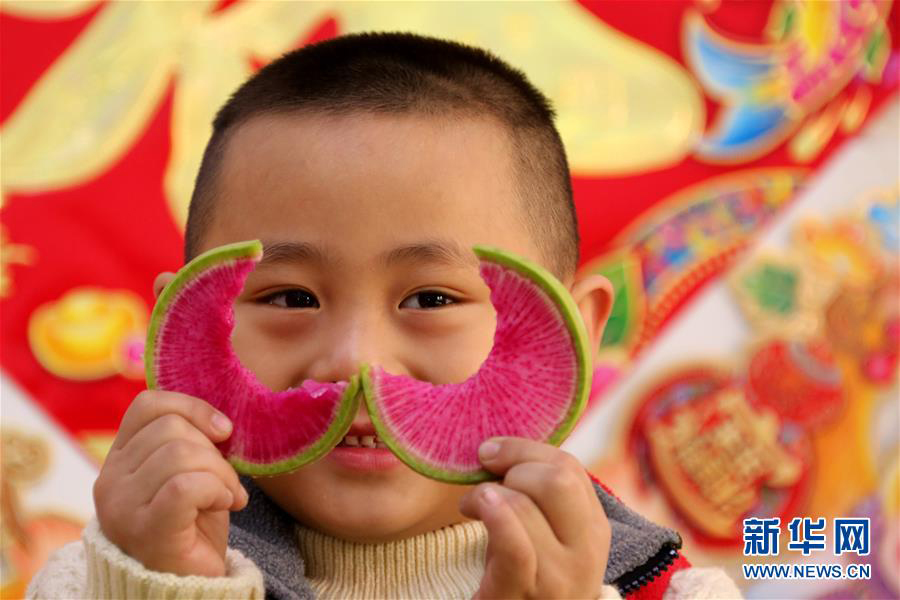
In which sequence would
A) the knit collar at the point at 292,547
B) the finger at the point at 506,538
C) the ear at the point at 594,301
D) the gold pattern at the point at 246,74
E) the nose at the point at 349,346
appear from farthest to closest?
the gold pattern at the point at 246,74 → the ear at the point at 594,301 → the knit collar at the point at 292,547 → the nose at the point at 349,346 → the finger at the point at 506,538

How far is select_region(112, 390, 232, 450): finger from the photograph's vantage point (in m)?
1.08

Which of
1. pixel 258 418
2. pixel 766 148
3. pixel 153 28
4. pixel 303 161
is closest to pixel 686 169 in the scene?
pixel 766 148

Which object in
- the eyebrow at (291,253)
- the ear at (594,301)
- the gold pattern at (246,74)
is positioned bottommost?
the eyebrow at (291,253)

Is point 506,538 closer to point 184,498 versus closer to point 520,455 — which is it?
point 520,455

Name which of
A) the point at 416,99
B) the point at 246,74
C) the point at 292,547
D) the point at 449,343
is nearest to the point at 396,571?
the point at 292,547

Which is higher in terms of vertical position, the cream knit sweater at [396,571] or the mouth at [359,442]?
the mouth at [359,442]

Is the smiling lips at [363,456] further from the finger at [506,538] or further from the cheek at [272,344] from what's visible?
the finger at [506,538]

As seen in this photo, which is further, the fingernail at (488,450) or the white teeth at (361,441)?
the white teeth at (361,441)

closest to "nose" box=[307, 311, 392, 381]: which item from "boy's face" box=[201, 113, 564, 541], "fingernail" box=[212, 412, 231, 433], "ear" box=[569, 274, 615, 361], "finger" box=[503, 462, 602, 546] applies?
"boy's face" box=[201, 113, 564, 541]

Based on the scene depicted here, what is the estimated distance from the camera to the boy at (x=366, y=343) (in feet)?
3.40

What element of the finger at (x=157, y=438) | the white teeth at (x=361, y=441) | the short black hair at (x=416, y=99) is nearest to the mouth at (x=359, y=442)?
the white teeth at (x=361, y=441)

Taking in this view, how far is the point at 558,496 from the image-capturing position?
39.5 inches

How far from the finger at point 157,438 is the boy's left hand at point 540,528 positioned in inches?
10.8

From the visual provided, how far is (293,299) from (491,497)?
38 centimetres
